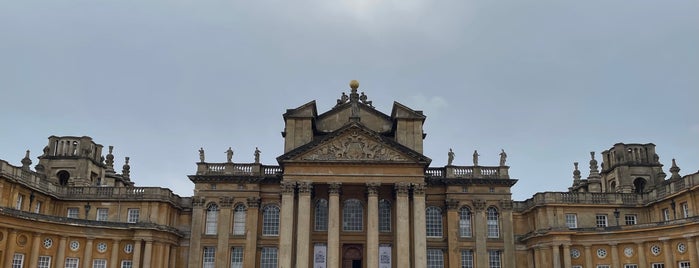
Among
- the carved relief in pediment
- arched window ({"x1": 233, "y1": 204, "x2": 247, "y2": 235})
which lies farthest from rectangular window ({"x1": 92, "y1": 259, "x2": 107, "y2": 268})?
the carved relief in pediment

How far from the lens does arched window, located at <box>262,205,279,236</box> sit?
1676 inches

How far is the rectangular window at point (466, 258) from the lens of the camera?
137ft

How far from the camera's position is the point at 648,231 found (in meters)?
39.2

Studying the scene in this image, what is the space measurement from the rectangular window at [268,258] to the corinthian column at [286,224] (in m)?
3.73

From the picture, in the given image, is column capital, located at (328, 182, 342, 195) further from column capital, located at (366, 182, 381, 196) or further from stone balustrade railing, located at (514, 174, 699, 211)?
stone balustrade railing, located at (514, 174, 699, 211)

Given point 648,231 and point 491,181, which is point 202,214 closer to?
point 491,181

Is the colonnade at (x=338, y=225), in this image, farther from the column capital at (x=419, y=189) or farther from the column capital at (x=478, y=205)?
the column capital at (x=478, y=205)

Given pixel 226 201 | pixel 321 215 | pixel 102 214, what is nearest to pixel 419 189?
pixel 321 215

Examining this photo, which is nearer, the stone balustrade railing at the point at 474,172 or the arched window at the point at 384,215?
the arched window at the point at 384,215

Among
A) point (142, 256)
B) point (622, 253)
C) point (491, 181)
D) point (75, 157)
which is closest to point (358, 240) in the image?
point (491, 181)

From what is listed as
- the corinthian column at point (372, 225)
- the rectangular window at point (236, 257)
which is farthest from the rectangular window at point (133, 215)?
the corinthian column at point (372, 225)

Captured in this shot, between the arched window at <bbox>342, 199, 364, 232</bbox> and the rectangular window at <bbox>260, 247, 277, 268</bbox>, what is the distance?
5.25 metres

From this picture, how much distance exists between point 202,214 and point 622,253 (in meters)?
29.3

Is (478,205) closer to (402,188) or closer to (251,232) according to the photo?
(402,188)
